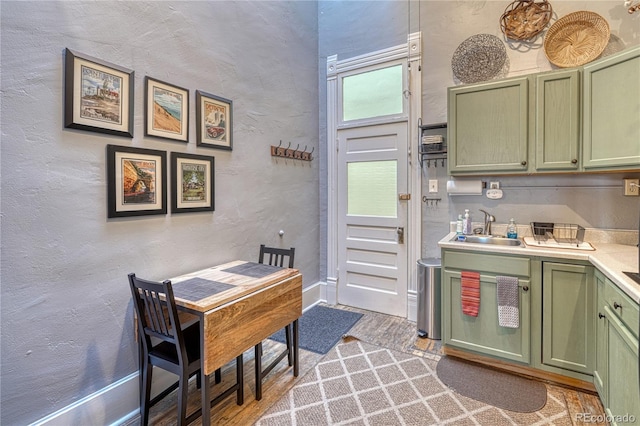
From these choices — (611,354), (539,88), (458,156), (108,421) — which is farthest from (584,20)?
(108,421)

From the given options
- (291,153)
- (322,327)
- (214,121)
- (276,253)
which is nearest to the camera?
(214,121)

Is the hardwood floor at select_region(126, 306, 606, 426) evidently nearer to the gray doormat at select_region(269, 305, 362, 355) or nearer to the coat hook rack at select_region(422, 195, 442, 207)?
the gray doormat at select_region(269, 305, 362, 355)

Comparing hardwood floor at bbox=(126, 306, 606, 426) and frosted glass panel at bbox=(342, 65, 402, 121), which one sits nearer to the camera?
hardwood floor at bbox=(126, 306, 606, 426)

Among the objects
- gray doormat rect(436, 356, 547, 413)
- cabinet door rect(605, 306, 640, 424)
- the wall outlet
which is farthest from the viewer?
the wall outlet

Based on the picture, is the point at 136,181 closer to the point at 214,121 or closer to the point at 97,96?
the point at 97,96

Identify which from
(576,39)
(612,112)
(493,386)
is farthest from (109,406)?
(576,39)

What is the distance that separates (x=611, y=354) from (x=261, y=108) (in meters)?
2.92

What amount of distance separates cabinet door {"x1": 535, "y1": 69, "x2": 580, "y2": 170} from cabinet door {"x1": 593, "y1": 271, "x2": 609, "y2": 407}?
2.79 feet

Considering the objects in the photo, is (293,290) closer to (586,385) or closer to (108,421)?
(108,421)

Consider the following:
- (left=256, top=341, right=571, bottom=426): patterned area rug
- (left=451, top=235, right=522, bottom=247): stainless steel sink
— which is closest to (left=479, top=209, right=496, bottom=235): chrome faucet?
(left=451, top=235, right=522, bottom=247): stainless steel sink

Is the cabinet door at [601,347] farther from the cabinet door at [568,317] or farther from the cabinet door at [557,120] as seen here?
the cabinet door at [557,120]

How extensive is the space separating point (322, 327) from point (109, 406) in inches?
69.8

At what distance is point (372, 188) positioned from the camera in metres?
3.48

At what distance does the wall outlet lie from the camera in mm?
2290
